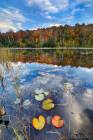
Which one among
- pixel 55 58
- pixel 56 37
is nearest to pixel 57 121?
pixel 55 58

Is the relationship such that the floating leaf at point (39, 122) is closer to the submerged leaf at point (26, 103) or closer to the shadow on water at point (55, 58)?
the submerged leaf at point (26, 103)

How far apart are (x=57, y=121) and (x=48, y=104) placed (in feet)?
2.60

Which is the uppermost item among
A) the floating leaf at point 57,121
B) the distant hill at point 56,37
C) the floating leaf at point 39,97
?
the distant hill at point 56,37

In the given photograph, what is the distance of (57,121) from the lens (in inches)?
161

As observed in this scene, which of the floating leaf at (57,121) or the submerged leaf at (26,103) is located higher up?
the submerged leaf at (26,103)

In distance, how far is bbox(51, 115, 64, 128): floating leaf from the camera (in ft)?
12.9

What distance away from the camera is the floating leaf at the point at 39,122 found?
12.7 ft

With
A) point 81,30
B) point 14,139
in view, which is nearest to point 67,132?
point 14,139

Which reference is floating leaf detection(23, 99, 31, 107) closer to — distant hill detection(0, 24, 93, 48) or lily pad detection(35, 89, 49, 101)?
lily pad detection(35, 89, 49, 101)

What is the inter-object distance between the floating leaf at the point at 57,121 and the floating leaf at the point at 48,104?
456 millimetres

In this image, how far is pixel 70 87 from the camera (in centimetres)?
646

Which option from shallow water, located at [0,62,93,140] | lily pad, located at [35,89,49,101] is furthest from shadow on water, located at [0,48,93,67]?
lily pad, located at [35,89,49,101]

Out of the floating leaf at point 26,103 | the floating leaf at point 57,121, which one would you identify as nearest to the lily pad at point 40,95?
the floating leaf at point 26,103

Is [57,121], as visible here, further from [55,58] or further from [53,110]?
[55,58]
